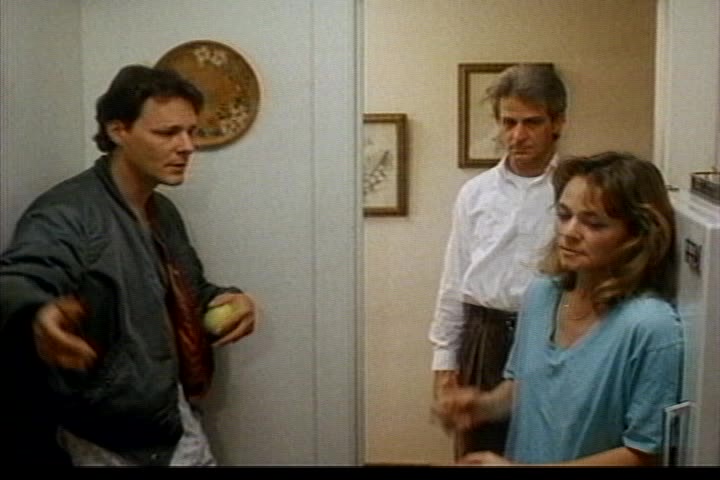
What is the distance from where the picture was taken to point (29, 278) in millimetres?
1276

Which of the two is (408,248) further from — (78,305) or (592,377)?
(78,305)

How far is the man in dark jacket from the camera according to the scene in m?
1.29

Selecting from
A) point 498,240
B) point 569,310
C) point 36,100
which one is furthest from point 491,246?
point 36,100

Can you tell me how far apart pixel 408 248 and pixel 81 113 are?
434 millimetres

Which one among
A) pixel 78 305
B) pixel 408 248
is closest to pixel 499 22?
pixel 408 248

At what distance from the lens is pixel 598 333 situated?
1.32 meters

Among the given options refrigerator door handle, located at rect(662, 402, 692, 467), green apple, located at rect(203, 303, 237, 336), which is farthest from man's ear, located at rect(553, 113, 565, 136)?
green apple, located at rect(203, 303, 237, 336)

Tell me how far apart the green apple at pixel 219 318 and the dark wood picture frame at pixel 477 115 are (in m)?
0.35

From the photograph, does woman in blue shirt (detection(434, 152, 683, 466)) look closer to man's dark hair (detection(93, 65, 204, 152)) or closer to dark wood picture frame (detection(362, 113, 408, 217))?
dark wood picture frame (detection(362, 113, 408, 217))

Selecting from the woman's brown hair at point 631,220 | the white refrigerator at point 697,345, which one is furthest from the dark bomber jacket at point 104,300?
the white refrigerator at point 697,345

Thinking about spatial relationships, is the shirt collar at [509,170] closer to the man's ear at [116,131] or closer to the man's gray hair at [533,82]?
the man's gray hair at [533,82]

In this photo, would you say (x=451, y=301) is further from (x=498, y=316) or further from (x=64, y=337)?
(x=64, y=337)

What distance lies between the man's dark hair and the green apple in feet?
0.78

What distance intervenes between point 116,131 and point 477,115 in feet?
1.44
